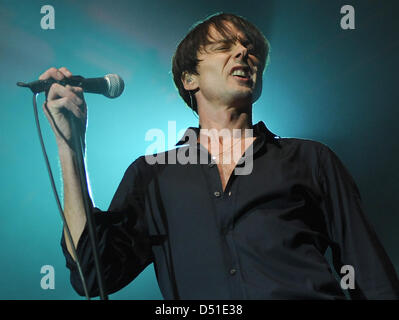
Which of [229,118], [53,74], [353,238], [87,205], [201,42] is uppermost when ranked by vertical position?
[201,42]

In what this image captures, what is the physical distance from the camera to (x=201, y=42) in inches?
54.9

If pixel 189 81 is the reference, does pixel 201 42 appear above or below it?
above

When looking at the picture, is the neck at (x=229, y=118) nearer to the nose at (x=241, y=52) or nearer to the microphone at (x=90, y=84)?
the nose at (x=241, y=52)

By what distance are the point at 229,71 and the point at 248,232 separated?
1.75ft

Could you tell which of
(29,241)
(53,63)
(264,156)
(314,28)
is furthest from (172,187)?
(314,28)

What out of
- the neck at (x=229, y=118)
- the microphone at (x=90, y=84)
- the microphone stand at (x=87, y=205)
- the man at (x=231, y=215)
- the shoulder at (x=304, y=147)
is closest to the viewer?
the microphone stand at (x=87, y=205)

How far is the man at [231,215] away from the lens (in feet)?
3.23

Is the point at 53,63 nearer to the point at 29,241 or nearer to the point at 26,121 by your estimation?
the point at 26,121

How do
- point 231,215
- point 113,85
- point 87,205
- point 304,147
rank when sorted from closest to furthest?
1. point 87,205
2. point 113,85
3. point 231,215
4. point 304,147

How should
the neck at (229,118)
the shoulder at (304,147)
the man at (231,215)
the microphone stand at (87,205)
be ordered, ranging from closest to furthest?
the microphone stand at (87,205)
the man at (231,215)
the shoulder at (304,147)
the neck at (229,118)

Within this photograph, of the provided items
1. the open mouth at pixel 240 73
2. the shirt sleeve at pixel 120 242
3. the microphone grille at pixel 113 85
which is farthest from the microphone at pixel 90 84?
the open mouth at pixel 240 73

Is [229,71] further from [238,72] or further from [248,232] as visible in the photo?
[248,232]

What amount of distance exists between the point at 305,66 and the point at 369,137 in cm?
36

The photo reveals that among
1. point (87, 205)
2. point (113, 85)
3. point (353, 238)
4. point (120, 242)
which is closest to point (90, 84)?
point (113, 85)
